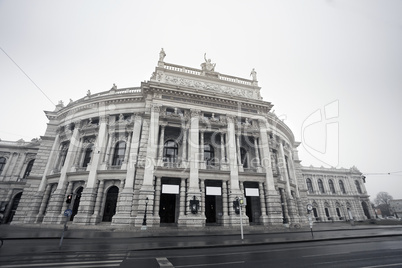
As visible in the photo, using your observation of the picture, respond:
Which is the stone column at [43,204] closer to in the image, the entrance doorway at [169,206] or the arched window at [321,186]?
the entrance doorway at [169,206]

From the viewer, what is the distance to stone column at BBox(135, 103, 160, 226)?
60.5 ft

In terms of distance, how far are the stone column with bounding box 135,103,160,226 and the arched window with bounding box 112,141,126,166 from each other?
5.85 m

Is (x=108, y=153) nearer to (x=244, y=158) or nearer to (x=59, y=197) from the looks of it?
(x=59, y=197)

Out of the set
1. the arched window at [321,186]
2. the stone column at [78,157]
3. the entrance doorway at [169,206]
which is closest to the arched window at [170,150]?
the entrance doorway at [169,206]

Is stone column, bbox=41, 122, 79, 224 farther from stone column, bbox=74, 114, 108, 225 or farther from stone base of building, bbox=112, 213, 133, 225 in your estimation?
stone base of building, bbox=112, 213, 133, 225

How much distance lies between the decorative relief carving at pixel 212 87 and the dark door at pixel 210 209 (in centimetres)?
1533

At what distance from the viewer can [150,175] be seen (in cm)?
2006

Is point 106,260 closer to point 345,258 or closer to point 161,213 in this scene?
point 345,258

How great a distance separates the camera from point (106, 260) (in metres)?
7.49

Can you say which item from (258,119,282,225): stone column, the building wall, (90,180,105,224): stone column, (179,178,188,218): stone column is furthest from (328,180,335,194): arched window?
the building wall

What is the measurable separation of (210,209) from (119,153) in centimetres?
1461

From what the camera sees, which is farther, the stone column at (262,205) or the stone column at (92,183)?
the stone column at (262,205)

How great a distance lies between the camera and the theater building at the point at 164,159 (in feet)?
67.4

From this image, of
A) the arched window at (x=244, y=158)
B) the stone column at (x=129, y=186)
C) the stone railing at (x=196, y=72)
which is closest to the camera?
the stone column at (x=129, y=186)
